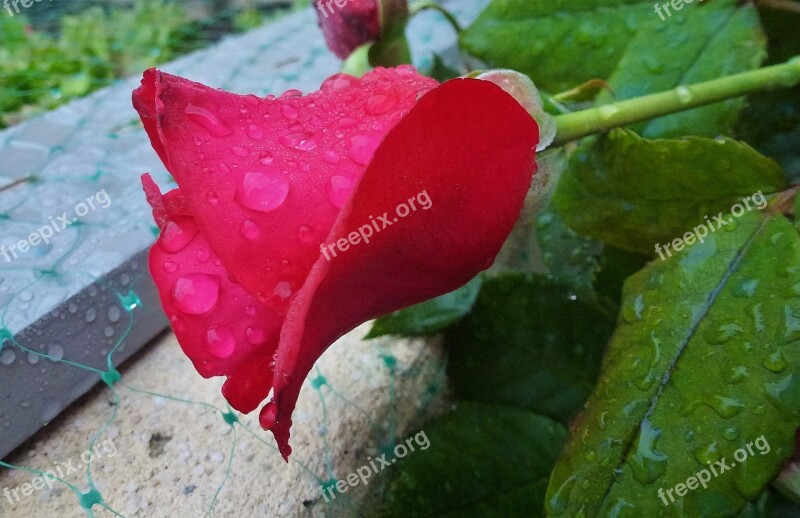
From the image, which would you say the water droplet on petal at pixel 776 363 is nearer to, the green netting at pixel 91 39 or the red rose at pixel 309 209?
the red rose at pixel 309 209

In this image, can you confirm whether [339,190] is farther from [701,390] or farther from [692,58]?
[692,58]

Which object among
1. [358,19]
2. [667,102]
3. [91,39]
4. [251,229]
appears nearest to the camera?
[251,229]

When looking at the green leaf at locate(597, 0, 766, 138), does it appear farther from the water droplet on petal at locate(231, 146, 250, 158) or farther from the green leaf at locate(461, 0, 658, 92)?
the water droplet on petal at locate(231, 146, 250, 158)

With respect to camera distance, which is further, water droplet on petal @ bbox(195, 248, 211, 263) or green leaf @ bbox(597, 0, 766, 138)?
green leaf @ bbox(597, 0, 766, 138)

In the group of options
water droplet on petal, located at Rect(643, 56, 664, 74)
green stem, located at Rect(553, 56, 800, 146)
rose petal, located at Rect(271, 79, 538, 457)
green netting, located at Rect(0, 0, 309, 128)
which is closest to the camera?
rose petal, located at Rect(271, 79, 538, 457)

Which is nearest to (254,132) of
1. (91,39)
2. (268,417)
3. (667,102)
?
(268,417)

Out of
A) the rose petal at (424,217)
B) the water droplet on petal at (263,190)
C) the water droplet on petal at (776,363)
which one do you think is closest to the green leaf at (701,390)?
the water droplet on petal at (776,363)

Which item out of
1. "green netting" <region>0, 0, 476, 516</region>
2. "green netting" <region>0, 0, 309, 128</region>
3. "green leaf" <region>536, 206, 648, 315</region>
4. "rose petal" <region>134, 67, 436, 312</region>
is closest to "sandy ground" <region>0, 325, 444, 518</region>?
"green netting" <region>0, 0, 476, 516</region>
